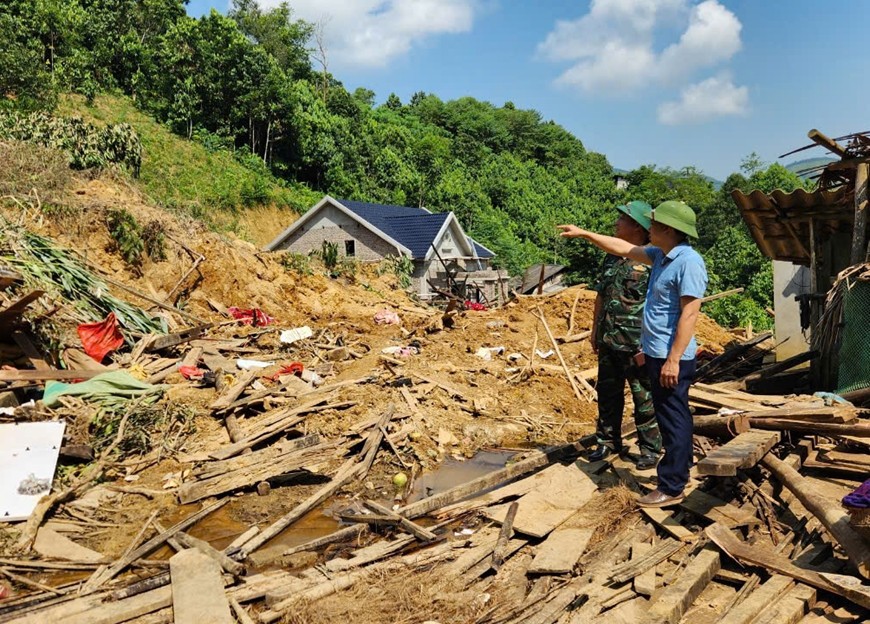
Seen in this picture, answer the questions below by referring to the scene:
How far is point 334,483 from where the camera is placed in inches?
258

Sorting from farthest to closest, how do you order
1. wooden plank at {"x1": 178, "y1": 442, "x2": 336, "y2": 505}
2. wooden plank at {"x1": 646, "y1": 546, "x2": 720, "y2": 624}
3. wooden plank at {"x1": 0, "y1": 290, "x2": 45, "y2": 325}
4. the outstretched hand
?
wooden plank at {"x1": 0, "y1": 290, "x2": 45, "y2": 325}, wooden plank at {"x1": 178, "y1": 442, "x2": 336, "y2": 505}, the outstretched hand, wooden plank at {"x1": 646, "y1": 546, "x2": 720, "y2": 624}

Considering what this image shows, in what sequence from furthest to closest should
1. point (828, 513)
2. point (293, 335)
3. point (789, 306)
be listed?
point (789, 306)
point (293, 335)
point (828, 513)

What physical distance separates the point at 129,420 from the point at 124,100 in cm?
3421

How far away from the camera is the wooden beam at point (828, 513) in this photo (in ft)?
11.2

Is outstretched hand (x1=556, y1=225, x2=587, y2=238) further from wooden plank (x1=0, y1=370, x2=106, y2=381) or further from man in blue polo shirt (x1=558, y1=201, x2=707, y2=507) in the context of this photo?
wooden plank (x1=0, y1=370, x2=106, y2=381)

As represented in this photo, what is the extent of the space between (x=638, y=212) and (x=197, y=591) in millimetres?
4238

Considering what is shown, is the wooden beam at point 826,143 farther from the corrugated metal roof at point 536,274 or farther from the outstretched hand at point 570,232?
the corrugated metal roof at point 536,274

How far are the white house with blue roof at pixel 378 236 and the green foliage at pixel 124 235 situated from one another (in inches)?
513

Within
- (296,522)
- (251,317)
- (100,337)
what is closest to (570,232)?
(296,522)

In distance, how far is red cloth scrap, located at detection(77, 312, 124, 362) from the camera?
941cm

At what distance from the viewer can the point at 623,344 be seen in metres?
5.61

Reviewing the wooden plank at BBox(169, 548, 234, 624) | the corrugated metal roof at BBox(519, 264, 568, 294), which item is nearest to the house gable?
the corrugated metal roof at BBox(519, 264, 568, 294)

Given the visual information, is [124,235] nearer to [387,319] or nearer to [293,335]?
[293,335]

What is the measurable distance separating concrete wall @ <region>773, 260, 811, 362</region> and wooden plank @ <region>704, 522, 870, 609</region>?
1081 centimetres
